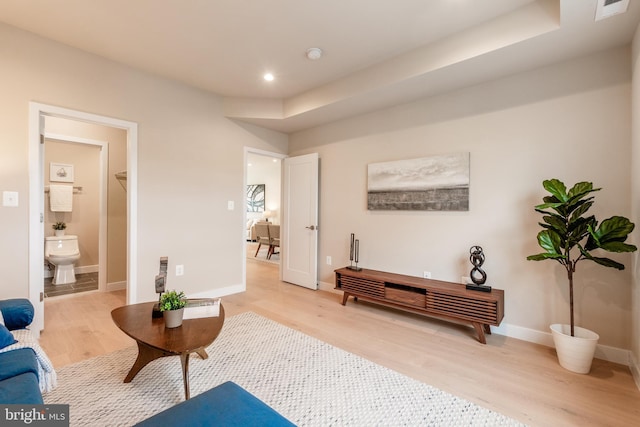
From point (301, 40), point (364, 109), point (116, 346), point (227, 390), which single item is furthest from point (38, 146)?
point (364, 109)

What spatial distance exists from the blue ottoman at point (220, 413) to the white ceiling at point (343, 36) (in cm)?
249

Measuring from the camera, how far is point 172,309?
71.9 inches

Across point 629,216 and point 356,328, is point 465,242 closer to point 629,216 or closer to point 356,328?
point 629,216

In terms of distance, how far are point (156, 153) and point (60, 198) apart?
2789 millimetres

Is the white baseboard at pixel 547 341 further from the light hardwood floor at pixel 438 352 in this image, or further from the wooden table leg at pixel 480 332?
the wooden table leg at pixel 480 332

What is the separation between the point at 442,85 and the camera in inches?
115

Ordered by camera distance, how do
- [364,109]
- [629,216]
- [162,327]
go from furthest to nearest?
1. [364,109]
2. [629,216]
3. [162,327]

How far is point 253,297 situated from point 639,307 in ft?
11.8

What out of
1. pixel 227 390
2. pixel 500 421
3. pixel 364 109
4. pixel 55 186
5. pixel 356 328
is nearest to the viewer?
pixel 227 390

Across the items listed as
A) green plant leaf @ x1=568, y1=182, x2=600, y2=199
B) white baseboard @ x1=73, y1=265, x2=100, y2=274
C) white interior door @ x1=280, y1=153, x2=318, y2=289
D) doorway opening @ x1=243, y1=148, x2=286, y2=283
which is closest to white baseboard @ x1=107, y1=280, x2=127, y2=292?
white baseboard @ x1=73, y1=265, x2=100, y2=274

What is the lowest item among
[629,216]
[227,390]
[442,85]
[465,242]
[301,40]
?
[227,390]

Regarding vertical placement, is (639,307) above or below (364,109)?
below

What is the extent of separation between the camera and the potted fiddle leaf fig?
79.1 inches

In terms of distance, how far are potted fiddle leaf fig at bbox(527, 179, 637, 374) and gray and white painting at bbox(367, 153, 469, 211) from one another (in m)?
0.83
